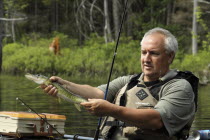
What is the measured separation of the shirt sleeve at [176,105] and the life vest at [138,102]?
0.24 ft

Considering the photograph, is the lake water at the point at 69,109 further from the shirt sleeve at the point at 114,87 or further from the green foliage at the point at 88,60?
the green foliage at the point at 88,60

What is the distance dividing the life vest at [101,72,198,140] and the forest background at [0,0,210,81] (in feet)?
37.6

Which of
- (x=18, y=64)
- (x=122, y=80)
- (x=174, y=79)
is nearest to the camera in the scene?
(x=174, y=79)

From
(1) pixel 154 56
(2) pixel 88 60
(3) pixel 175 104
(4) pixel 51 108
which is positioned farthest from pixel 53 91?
(2) pixel 88 60

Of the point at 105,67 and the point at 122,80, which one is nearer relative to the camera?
the point at 122,80

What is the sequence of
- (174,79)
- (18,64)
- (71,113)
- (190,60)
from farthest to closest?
(18,64)
(190,60)
(71,113)
(174,79)

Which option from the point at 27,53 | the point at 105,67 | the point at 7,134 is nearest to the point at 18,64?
the point at 27,53

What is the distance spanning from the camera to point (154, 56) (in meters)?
3.90

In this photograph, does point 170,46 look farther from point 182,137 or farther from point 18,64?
point 18,64

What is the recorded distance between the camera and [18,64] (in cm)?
2636

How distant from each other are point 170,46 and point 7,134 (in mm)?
1513

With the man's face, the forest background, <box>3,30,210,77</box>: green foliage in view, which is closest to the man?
the man's face

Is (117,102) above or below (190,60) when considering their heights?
above

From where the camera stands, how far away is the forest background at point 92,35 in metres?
22.9
